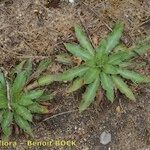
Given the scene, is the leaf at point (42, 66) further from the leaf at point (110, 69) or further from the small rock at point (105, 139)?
the small rock at point (105, 139)

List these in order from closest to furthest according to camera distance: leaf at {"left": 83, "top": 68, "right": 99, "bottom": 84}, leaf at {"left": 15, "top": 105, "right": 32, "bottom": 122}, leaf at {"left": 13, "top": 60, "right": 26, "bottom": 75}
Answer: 1. leaf at {"left": 15, "top": 105, "right": 32, "bottom": 122}
2. leaf at {"left": 83, "top": 68, "right": 99, "bottom": 84}
3. leaf at {"left": 13, "top": 60, "right": 26, "bottom": 75}

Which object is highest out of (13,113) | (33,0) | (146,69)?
(33,0)

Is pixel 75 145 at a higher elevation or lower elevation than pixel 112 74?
lower

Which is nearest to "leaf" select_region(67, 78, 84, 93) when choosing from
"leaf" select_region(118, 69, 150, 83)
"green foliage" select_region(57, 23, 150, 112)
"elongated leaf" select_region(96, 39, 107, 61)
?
"green foliage" select_region(57, 23, 150, 112)

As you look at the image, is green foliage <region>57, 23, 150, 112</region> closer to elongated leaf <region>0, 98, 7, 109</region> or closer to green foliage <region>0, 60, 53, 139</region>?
green foliage <region>0, 60, 53, 139</region>

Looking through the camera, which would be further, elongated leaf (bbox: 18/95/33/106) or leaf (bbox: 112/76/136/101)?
leaf (bbox: 112/76/136/101)

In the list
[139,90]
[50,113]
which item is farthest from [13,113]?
[139,90]

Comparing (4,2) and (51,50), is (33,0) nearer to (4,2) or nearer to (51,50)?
(4,2)
